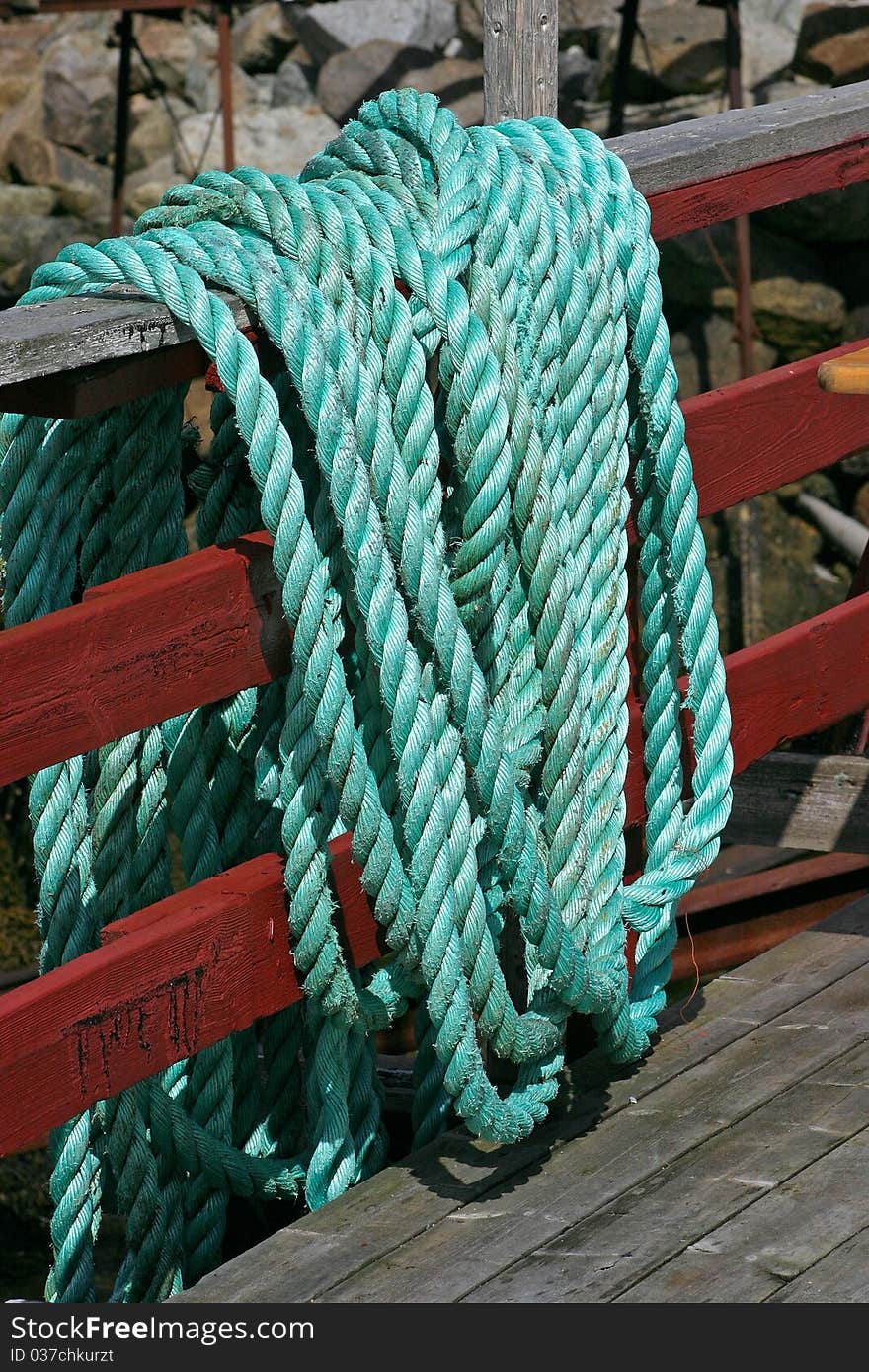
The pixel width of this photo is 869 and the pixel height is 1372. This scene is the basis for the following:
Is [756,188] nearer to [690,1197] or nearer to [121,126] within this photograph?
[690,1197]

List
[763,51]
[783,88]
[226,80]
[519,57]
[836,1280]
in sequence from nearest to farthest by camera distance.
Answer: [836,1280], [519,57], [226,80], [783,88], [763,51]

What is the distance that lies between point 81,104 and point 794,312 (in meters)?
4.35

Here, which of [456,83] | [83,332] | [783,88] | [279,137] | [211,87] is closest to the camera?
[83,332]

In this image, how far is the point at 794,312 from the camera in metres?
8.34

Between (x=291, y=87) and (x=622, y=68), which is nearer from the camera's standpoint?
(x=622, y=68)

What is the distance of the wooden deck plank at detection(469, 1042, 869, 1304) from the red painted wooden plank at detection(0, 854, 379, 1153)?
40 cm

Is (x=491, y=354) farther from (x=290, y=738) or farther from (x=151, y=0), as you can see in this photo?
(x=151, y=0)

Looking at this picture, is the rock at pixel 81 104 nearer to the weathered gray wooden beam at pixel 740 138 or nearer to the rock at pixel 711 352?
the rock at pixel 711 352

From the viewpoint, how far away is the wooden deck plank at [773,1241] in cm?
183

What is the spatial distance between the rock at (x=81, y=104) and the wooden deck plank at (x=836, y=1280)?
30.8 feet

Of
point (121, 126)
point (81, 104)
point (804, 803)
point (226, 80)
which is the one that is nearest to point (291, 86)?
point (81, 104)

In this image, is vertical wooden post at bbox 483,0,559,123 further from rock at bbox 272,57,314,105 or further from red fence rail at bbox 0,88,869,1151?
rock at bbox 272,57,314,105

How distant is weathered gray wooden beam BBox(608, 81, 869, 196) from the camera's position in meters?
2.27

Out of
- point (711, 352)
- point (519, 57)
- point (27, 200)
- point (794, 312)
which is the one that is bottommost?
point (711, 352)
